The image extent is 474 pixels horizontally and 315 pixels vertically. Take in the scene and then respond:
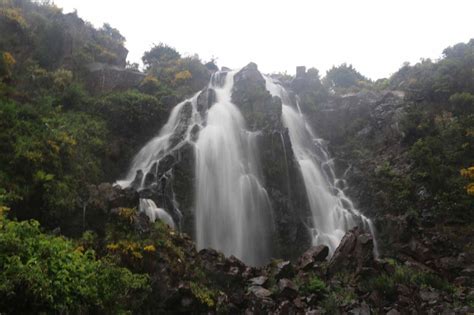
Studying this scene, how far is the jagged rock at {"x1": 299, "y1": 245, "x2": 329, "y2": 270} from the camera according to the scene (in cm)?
1313

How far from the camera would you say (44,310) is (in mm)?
6230

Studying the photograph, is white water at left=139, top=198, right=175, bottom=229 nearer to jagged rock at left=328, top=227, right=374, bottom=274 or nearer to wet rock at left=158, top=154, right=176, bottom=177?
wet rock at left=158, top=154, right=176, bottom=177

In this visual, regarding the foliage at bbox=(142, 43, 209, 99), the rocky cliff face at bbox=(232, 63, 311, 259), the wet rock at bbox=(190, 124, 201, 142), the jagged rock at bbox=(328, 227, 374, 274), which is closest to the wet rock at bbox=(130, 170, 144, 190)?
the wet rock at bbox=(190, 124, 201, 142)

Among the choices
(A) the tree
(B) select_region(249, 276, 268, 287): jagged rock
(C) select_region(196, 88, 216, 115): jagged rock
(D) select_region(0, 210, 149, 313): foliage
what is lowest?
(B) select_region(249, 276, 268, 287): jagged rock

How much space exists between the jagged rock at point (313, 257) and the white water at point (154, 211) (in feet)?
17.0

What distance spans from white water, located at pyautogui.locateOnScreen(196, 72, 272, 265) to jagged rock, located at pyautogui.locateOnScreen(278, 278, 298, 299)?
419 centimetres

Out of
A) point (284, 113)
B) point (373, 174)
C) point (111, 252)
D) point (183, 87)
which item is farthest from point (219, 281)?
point (183, 87)

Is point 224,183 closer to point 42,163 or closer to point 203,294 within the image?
point 42,163

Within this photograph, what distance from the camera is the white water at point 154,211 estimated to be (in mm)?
14433

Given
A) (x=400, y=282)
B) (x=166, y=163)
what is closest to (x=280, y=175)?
(x=166, y=163)

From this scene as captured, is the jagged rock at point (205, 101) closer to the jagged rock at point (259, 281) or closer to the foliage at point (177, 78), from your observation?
the foliage at point (177, 78)

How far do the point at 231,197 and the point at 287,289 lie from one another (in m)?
6.73

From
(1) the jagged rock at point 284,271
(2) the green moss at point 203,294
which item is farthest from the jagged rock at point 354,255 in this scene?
(2) the green moss at point 203,294

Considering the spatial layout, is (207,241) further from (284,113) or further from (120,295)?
(284,113)
